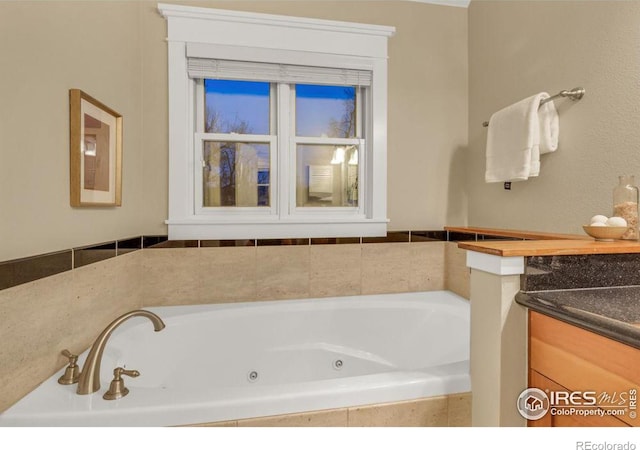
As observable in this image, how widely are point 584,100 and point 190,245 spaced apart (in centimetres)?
220

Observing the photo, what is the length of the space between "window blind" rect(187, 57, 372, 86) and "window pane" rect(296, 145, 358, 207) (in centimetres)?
43

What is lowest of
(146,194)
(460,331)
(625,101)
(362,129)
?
(460,331)

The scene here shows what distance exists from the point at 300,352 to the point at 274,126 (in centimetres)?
146

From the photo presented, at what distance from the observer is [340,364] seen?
6.34ft

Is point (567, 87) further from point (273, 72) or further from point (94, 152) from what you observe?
point (94, 152)

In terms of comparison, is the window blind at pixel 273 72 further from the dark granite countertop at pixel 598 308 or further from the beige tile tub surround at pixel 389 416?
the beige tile tub surround at pixel 389 416

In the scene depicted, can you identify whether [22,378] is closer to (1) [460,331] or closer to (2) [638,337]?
(2) [638,337]

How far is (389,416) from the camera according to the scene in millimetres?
1023

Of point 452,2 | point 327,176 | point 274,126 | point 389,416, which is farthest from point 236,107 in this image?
point 389,416

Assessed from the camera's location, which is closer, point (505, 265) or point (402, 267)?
point (505, 265)

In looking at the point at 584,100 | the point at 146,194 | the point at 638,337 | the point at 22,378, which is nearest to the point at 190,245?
the point at 146,194
